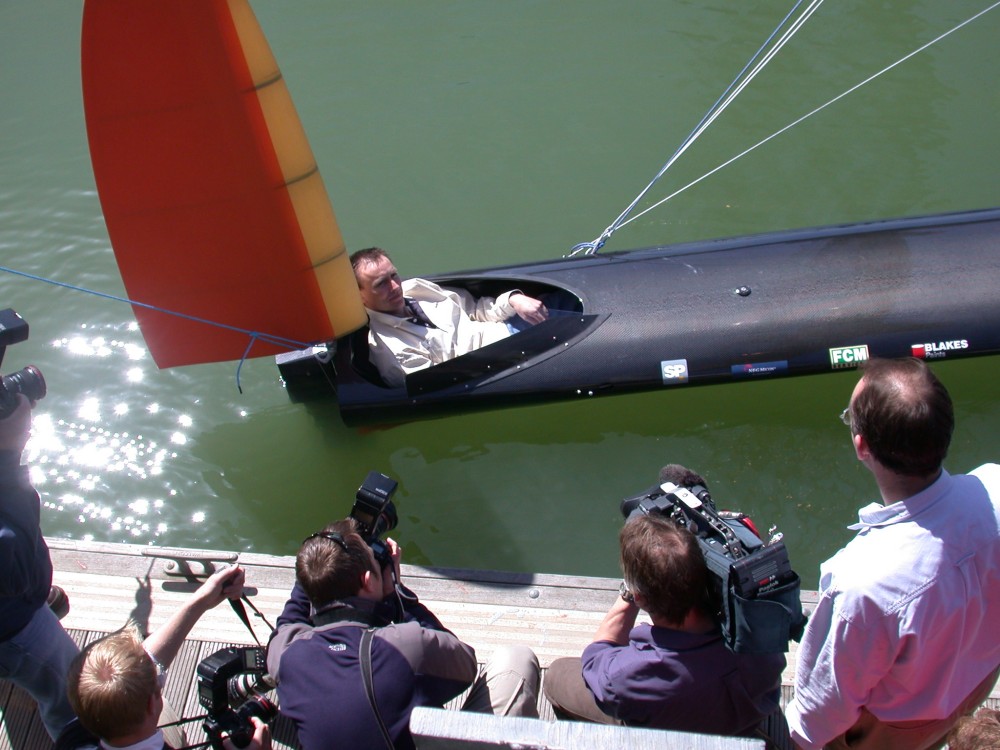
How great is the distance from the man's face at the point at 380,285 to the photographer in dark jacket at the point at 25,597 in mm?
1834

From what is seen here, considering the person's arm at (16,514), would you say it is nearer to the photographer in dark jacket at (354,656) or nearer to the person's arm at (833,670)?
the photographer in dark jacket at (354,656)

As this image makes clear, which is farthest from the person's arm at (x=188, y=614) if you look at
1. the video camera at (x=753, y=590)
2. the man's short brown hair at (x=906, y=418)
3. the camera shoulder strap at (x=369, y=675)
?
the man's short brown hair at (x=906, y=418)

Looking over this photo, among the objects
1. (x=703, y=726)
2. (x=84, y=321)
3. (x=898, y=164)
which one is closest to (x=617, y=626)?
(x=703, y=726)

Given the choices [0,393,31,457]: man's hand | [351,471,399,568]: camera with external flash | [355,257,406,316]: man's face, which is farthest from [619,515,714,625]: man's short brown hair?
[355,257,406,316]: man's face

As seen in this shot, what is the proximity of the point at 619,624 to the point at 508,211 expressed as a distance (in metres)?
3.88

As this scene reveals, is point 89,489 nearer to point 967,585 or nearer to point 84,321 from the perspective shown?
point 84,321

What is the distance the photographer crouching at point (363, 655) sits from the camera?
2.18 metres

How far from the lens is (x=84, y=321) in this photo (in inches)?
217

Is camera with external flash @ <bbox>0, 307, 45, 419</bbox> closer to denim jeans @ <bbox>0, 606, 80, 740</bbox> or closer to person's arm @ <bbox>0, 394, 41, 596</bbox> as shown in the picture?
person's arm @ <bbox>0, 394, 41, 596</bbox>

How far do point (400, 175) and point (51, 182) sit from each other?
2422 millimetres

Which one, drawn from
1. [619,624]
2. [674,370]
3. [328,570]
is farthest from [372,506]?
[674,370]

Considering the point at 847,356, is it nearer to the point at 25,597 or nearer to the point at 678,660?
the point at 678,660

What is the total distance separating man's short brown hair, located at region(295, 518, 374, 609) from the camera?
2.38 m

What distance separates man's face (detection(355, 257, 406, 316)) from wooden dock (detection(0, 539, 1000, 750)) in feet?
4.38
